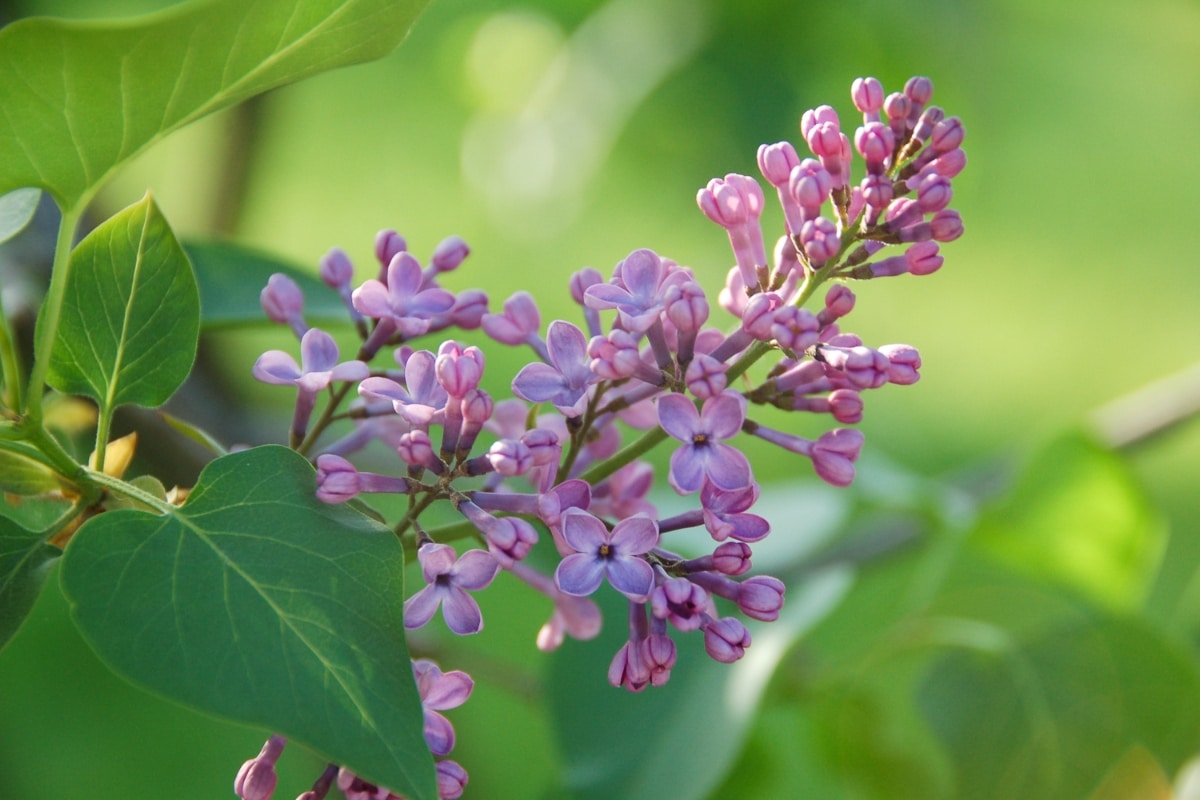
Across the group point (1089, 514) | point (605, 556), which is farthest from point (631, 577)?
point (1089, 514)

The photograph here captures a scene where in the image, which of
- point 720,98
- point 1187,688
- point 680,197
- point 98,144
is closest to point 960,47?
point 720,98

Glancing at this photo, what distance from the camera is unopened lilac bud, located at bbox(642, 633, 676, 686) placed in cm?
44

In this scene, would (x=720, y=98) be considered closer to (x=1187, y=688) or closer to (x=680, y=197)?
(x=680, y=197)

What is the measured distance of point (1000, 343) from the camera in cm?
354

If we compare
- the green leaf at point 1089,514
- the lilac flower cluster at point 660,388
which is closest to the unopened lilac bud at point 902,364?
the lilac flower cluster at point 660,388

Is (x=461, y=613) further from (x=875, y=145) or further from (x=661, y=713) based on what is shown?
(x=661, y=713)

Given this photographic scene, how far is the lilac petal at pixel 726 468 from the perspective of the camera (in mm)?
420

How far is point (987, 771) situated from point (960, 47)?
1475mm

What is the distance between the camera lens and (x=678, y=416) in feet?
1.37

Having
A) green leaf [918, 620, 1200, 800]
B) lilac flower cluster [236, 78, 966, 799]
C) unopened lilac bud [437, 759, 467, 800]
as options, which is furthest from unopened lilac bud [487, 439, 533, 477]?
green leaf [918, 620, 1200, 800]

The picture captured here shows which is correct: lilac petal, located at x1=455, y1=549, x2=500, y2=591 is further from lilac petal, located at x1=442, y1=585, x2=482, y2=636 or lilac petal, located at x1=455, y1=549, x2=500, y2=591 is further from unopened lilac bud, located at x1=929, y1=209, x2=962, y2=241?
unopened lilac bud, located at x1=929, y1=209, x2=962, y2=241

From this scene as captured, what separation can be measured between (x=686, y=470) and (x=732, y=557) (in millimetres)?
47

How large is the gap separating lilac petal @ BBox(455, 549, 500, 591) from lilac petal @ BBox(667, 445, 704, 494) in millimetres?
72

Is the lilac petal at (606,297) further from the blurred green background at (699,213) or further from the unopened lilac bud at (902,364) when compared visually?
the blurred green background at (699,213)
